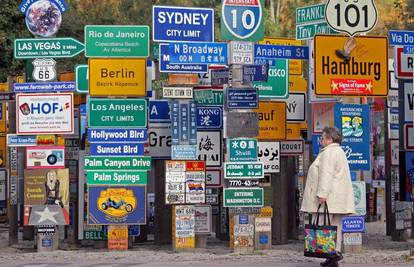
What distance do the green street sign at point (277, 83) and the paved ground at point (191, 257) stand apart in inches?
111

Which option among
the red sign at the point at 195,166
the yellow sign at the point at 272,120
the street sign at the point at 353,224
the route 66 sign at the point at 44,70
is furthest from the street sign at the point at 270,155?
the route 66 sign at the point at 44,70

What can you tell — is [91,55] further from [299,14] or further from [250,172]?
[299,14]

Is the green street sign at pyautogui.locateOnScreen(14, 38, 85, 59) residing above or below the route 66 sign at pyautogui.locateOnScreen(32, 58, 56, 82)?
above

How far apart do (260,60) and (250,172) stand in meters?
2.32

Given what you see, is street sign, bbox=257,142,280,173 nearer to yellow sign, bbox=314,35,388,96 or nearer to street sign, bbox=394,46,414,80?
yellow sign, bbox=314,35,388,96

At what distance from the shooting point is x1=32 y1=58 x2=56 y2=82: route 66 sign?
16422 millimetres

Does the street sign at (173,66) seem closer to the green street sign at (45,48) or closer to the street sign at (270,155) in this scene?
the green street sign at (45,48)

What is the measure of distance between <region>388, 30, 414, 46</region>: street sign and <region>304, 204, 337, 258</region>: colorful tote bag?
255 inches

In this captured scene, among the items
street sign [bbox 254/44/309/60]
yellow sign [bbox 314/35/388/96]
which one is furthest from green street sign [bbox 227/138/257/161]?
street sign [bbox 254/44/309/60]

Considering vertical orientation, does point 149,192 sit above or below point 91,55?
below

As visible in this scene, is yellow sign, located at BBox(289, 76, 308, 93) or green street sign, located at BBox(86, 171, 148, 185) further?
yellow sign, located at BBox(289, 76, 308, 93)

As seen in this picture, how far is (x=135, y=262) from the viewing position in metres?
14.2

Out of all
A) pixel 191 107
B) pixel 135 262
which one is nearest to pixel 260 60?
pixel 191 107

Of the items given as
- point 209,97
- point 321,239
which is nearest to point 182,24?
point 209,97
